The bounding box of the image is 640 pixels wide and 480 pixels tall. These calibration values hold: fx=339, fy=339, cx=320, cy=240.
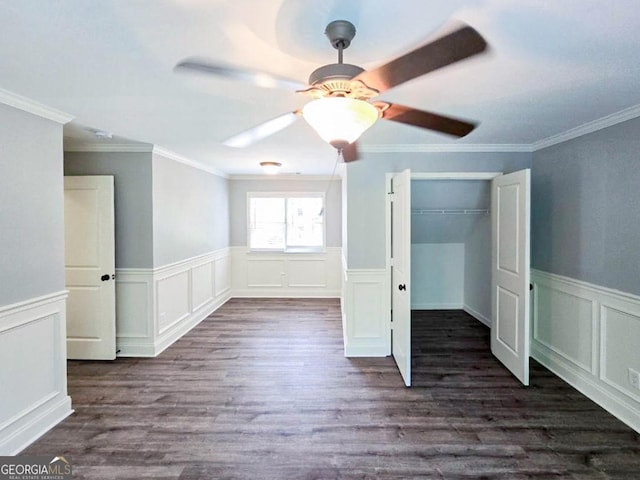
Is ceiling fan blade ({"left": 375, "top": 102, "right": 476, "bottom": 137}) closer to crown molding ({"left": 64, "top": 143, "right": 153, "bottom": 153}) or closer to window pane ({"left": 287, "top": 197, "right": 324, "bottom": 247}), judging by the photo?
crown molding ({"left": 64, "top": 143, "right": 153, "bottom": 153})

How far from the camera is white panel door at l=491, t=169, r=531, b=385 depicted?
296 centimetres

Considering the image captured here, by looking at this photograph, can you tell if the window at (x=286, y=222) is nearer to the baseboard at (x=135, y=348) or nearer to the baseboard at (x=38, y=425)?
the baseboard at (x=135, y=348)

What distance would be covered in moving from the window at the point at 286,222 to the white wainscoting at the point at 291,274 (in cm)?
18

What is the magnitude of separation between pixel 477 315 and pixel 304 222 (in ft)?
11.0

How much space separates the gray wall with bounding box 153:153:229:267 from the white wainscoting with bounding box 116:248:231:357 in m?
0.20

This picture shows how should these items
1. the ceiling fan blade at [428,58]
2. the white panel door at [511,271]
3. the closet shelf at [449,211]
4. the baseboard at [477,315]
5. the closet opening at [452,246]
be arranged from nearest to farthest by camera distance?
the ceiling fan blade at [428,58], the white panel door at [511,271], the closet opening at [452,246], the closet shelf at [449,211], the baseboard at [477,315]

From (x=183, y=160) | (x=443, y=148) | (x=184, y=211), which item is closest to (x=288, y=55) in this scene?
(x=443, y=148)

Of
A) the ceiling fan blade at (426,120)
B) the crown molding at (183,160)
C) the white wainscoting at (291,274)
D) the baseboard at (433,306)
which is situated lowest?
the baseboard at (433,306)

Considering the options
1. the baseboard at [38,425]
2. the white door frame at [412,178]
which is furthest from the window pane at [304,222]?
the baseboard at [38,425]

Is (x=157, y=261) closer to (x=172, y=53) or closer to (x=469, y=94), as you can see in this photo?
(x=172, y=53)

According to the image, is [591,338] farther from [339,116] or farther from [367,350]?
[339,116]

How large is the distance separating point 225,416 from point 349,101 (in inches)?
93.8

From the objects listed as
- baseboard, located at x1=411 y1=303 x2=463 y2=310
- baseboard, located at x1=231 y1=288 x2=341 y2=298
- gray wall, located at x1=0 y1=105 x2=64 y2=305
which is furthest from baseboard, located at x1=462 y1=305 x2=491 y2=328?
gray wall, located at x1=0 y1=105 x2=64 y2=305

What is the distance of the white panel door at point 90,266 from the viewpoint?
345 centimetres
